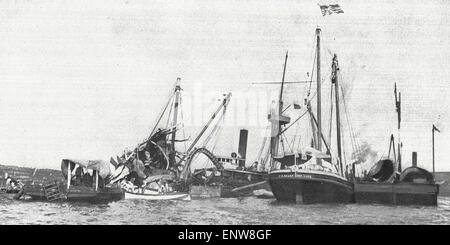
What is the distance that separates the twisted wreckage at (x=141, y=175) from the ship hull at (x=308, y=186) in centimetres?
752

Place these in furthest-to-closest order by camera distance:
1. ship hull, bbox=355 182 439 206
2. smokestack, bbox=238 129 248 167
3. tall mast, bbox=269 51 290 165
Answer: smokestack, bbox=238 129 248 167
tall mast, bbox=269 51 290 165
ship hull, bbox=355 182 439 206

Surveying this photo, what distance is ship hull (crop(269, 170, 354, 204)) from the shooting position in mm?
29297

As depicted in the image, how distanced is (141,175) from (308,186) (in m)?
17.9

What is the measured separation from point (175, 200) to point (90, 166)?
28.0 feet

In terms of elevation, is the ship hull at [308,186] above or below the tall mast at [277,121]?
below

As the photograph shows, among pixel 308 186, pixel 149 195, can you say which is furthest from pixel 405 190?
pixel 149 195

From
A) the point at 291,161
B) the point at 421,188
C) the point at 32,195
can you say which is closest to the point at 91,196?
the point at 32,195

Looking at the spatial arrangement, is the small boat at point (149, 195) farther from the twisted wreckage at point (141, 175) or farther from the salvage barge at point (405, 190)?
the salvage barge at point (405, 190)

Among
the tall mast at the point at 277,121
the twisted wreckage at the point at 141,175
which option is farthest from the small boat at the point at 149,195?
the tall mast at the point at 277,121

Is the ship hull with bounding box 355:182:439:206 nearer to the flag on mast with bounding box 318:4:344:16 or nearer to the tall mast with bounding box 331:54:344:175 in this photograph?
the tall mast with bounding box 331:54:344:175

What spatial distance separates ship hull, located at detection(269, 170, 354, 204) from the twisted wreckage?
752 cm

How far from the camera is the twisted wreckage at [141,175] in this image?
29500mm

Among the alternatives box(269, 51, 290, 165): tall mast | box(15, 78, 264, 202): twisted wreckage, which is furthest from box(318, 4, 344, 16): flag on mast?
box(269, 51, 290, 165): tall mast
